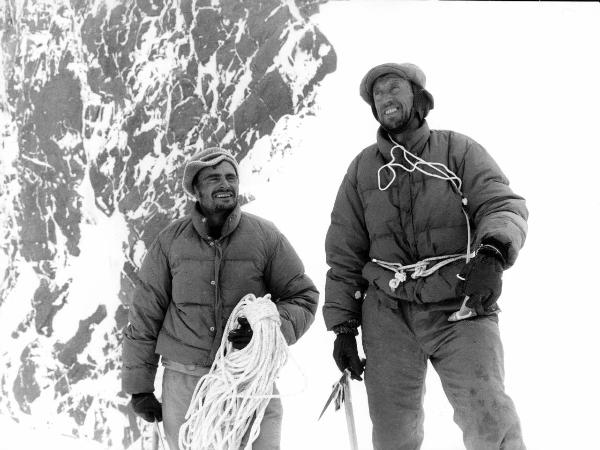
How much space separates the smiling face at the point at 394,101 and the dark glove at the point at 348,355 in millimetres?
711

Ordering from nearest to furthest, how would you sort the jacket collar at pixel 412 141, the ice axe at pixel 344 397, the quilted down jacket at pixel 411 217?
the quilted down jacket at pixel 411 217 → the jacket collar at pixel 412 141 → the ice axe at pixel 344 397

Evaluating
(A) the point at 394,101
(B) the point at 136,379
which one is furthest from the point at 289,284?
(A) the point at 394,101

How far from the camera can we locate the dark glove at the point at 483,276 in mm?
1567

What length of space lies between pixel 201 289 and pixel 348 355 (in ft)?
1.80

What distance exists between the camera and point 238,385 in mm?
2012

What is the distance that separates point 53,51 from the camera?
4.38m

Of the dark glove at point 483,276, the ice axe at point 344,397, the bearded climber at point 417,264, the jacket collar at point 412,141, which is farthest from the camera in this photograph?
the ice axe at point 344,397

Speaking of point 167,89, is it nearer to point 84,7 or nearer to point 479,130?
point 84,7

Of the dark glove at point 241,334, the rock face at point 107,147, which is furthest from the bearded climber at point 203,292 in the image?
the rock face at point 107,147

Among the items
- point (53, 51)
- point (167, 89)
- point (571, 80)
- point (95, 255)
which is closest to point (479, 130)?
point (571, 80)

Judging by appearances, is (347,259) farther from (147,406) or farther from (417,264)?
(147,406)

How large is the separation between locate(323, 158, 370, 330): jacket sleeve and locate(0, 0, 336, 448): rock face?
2.10 metres

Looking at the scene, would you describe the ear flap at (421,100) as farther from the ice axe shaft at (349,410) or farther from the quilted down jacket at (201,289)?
the ice axe shaft at (349,410)

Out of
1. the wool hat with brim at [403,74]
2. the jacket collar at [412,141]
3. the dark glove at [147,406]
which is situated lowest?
the dark glove at [147,406]
